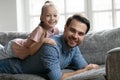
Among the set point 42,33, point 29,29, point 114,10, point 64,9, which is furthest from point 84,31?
point 29,29

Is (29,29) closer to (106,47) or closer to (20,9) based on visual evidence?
(20,9)

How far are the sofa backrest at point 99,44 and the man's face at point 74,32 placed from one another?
0.52 meters

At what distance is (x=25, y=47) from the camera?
2.28 meters

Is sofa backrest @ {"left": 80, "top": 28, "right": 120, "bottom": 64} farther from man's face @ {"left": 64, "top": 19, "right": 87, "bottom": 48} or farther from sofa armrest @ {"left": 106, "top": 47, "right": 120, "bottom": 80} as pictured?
sofa armrest @ {"left": 106, "top": 47, "right": 120, "bottom": 80}

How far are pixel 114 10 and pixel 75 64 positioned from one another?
3.94 ft

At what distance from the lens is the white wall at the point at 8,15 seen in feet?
11.7

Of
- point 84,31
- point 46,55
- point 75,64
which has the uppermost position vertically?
point 84,31

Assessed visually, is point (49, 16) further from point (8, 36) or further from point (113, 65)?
point (113, 65)

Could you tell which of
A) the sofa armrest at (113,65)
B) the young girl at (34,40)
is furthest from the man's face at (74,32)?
the sofa armrest at (113,65)

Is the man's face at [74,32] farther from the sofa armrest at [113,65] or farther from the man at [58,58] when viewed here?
the sofa armrest at [113,65]

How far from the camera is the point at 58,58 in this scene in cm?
197

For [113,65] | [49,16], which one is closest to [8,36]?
[49,16]

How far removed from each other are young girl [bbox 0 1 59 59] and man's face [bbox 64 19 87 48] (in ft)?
0.68

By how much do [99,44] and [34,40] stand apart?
610mm
